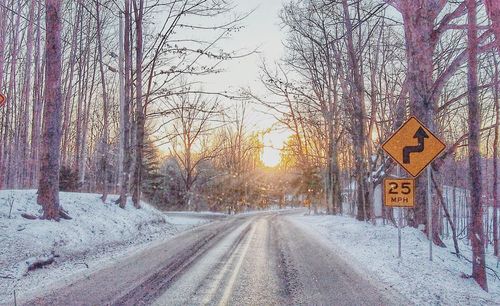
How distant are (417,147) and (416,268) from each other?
8.94 ft

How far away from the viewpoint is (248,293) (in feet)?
21.4

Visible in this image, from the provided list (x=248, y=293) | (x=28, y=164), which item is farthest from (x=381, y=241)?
(x=28, y=164)

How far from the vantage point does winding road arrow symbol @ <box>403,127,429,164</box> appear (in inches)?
391

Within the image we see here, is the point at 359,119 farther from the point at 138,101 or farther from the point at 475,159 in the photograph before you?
the point at 475,159

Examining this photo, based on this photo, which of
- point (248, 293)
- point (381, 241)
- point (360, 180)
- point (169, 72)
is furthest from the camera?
point (360, 180)

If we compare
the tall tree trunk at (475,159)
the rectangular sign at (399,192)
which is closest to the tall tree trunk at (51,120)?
the rectangular sign at (399,192)

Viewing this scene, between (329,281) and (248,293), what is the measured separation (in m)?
1.69

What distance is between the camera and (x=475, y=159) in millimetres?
8555

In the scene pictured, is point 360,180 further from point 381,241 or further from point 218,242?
point 218,242

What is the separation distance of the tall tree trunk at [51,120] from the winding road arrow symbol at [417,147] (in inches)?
360

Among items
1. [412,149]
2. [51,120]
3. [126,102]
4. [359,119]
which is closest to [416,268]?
[412,149]

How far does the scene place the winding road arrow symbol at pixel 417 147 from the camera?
9938 millimetres

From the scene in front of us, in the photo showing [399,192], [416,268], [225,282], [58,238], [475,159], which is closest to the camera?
[225,282]

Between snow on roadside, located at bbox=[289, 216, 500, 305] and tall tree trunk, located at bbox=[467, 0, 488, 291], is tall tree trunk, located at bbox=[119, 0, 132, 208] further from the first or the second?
tall tree trunk, located at bbox=[467, 0, 488, 291]
